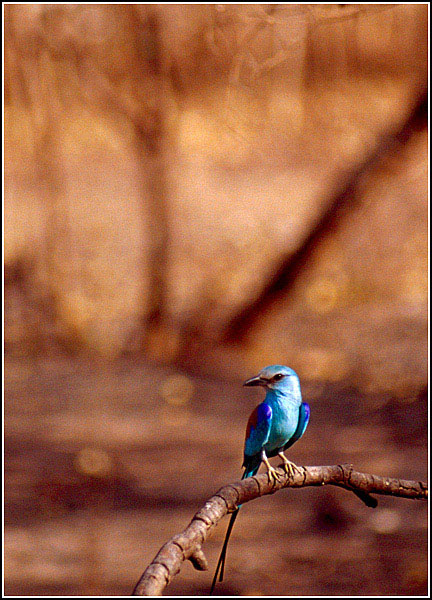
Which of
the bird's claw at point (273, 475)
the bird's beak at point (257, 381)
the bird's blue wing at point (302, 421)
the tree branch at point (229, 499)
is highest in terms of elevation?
the bird's beak at point (257, 381)

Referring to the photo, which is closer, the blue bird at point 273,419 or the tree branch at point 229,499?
the tree branch at point 229,499

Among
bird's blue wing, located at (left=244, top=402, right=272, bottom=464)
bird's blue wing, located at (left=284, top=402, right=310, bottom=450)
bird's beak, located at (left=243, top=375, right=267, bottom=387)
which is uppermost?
bird's beak, located at (left=243, top=375, right=267, bottom=387)

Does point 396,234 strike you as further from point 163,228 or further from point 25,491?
point 25,491

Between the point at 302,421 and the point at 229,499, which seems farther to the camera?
the point at 302,421

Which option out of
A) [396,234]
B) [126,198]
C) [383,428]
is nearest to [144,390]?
[383,428]
